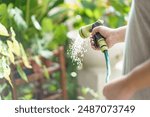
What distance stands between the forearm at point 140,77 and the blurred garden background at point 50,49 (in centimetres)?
12

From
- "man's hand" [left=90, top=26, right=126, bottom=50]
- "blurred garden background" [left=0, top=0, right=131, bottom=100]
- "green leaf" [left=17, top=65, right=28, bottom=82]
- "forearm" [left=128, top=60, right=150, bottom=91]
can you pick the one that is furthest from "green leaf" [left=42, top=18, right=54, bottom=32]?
"forearm" [left=128, top=60, right=150, bottom=91]

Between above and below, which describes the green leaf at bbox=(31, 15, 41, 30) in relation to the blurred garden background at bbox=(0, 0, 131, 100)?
above

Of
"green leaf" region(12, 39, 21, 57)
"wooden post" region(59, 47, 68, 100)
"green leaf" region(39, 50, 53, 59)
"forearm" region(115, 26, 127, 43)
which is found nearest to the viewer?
"forearm" region(115, 26, 127, 43)

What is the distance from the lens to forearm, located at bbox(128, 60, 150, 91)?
32.3 inches

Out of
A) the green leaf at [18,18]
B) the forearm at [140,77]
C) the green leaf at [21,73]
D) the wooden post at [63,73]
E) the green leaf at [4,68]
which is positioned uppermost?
the green leaf at [18,18]

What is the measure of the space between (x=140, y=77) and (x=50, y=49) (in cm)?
59

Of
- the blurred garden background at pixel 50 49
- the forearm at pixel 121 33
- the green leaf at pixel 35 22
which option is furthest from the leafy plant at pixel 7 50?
the forearm at pixel 121 33

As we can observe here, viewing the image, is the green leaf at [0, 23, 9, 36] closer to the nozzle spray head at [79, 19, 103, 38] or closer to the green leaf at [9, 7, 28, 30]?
the green leaf at [9, 7, 28, 30]

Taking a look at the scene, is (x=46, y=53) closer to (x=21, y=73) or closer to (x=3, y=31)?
(x=21, y=73)

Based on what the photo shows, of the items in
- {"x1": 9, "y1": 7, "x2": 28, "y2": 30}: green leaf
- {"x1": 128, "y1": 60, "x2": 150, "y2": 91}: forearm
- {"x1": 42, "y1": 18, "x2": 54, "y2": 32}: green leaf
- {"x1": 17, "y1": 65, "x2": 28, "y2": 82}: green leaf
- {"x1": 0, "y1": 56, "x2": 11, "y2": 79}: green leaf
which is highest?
{"x1": 42, "y1": 18, "x2": 54, "y2": 32}: green leaf

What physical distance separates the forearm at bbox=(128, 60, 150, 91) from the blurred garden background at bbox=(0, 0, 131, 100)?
0.40ft

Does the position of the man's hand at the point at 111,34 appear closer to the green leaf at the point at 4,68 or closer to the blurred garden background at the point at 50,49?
the blurred garden background at the point at 50,49

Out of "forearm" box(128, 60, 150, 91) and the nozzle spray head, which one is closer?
"forearm" box(128, 60, 150, 91)

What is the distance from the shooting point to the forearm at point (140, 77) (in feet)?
2.69
